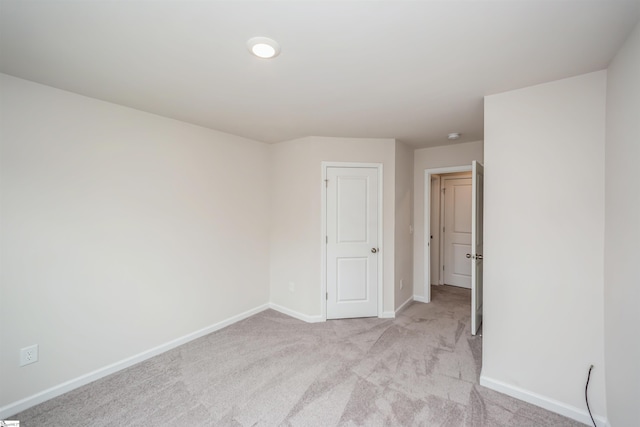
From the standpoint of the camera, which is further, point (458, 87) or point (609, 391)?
point (458, 87)

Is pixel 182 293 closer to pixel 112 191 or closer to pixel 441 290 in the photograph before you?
pixel 112 191

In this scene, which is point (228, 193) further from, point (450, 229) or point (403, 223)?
point (450, 229)

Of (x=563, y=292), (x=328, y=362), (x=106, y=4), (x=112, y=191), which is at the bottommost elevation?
(x=328, y=362)

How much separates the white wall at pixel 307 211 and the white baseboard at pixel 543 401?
1504 millimetres

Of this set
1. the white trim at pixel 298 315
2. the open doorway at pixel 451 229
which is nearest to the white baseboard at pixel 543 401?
the white trim at pixel 298 315

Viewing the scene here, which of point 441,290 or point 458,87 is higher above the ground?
point 458,87

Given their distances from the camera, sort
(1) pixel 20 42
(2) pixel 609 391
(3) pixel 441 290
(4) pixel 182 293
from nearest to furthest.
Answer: (1) pixel 20 42 → (2) pixel 609 391 → (4) pixel 182 293 → (3) pixel 441 290

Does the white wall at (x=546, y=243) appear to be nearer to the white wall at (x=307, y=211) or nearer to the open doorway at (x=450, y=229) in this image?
the white wall at (x=307, y=211)

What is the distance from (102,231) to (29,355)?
3.24 ft

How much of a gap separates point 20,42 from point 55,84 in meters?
0.58

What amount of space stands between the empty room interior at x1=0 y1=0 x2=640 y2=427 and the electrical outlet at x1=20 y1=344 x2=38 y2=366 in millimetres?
10

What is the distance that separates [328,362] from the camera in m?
2.47

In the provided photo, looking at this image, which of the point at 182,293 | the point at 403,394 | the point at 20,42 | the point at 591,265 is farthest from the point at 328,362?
the point at 20,42

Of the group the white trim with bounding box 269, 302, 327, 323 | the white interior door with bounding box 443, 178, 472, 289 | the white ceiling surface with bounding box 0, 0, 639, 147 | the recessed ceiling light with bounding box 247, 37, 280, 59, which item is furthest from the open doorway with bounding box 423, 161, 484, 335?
the recessed ceiling light with bounding box 247, 37, 280, 59
